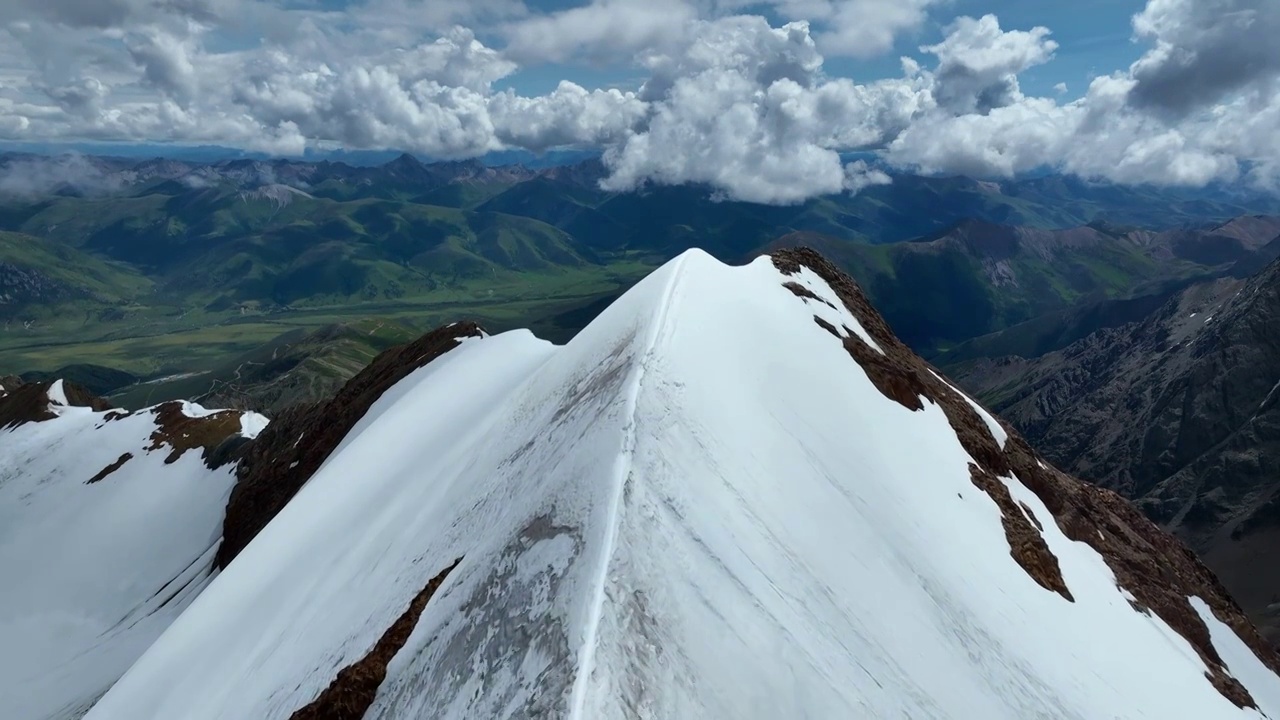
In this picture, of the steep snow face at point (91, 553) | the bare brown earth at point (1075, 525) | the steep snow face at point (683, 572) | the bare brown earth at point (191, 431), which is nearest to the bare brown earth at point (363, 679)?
the steep snow face at point (683, 572)

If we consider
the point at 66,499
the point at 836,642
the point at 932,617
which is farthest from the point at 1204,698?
the point at 66,499

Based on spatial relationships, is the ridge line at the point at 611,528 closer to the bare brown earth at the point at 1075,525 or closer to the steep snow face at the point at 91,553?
the bare brown earth at the point at 1075,525

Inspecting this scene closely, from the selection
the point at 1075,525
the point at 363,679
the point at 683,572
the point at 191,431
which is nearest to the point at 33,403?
the point at 191,431

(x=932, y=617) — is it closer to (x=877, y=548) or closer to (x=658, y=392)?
(x=877, y=548)

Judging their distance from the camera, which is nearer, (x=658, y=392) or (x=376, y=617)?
(x=376, y=617)

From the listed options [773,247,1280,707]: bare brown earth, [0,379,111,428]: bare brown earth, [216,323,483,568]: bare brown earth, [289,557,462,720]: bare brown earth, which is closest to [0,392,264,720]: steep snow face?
[216,323,483,568]: bare brown earth

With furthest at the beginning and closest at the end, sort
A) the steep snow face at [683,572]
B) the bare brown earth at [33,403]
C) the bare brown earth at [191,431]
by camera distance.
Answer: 1. the bare brown earth at [33,403]
2. the bare brown earth at [191,431]
3. the steep snow face at [683,572]
